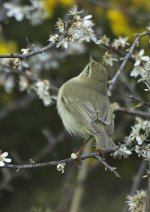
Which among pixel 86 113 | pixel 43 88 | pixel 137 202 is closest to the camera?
pixel 137 202

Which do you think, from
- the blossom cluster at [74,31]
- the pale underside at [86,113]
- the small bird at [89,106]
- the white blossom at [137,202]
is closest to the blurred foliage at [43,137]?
the small bird at [89,106]

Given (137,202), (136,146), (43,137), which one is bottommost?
(43,137)

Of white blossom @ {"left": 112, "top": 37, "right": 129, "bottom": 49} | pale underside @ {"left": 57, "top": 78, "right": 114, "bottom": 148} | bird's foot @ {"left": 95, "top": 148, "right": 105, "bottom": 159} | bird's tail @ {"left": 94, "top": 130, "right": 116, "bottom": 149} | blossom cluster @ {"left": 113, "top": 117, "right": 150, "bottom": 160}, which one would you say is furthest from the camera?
pale underside @ {"left": 57, "top": 78, "right": 114, "bottom": 148}

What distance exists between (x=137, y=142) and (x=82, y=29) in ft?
2.47

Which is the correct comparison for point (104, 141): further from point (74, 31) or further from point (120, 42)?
point (74, 31)

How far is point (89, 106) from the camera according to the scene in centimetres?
454

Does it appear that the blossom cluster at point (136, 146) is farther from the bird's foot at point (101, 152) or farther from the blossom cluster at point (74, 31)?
the blossom cluster at point (74, 31)

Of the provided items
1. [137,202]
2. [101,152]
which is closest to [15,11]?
[101,152]

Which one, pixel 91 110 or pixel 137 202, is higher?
pixel 91 110

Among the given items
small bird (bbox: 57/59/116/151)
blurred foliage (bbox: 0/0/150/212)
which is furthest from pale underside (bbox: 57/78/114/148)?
blurred foliage (bbox: 0/0/150/212)

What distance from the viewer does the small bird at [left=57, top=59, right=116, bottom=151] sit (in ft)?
14.1

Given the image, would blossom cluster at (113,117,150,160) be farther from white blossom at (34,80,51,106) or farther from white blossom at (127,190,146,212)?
white blossom at (34,80,51,106)

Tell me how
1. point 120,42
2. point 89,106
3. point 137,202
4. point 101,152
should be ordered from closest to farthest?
point 137,202
point 101,152
point 120,42
point 89,106

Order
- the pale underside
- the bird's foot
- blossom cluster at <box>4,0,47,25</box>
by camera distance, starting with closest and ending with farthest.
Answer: the bird's foot, the pale underside, blossom cluster at <box>4,0,47,25</box>
